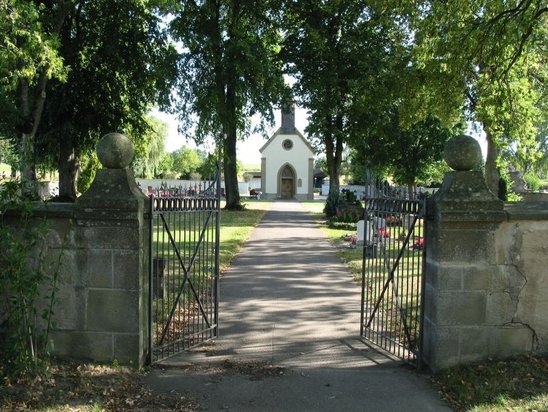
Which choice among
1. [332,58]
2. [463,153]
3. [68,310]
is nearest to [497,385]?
[463,153]

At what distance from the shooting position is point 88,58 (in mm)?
24828

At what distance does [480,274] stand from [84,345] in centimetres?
429

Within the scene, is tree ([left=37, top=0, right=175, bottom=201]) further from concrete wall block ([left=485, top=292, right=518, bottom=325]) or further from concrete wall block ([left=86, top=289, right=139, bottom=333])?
concrete wall block ([left=485, top=292, right=518, bottom=325])

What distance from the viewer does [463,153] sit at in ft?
17.6

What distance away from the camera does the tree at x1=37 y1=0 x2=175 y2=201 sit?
24234 millimetres

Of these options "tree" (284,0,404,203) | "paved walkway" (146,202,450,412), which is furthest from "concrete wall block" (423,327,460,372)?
"tree" (284,0,404,203)

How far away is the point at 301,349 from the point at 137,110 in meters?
23.9

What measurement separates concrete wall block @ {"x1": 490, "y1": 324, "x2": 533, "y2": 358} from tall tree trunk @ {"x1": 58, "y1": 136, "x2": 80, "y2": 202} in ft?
78.6

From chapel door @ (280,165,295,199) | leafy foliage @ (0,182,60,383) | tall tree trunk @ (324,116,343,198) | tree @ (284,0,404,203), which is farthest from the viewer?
chapel door @ (280,165,295,199)

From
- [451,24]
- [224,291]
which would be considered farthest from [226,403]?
[451,24]

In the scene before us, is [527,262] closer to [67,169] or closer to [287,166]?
[67,169]

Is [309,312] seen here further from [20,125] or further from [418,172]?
[418,172]

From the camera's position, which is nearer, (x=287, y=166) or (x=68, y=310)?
(x=68, y=310)

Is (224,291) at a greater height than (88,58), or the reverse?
(88,58)
